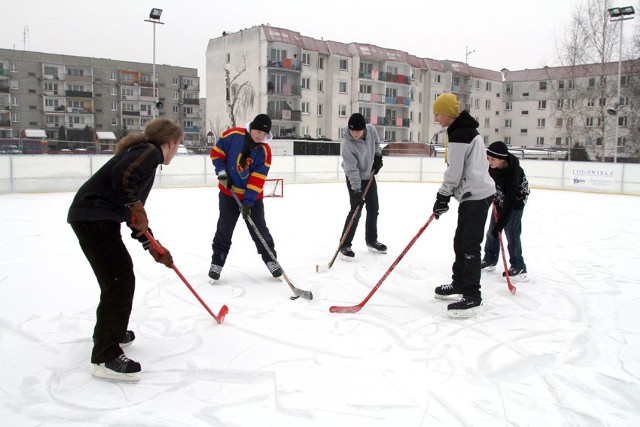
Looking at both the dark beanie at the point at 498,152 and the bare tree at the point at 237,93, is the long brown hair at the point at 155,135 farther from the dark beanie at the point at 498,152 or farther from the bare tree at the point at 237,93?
the bare tree at the point at 237,93

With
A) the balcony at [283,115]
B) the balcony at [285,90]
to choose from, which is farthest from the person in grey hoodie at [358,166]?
the balcony at [285,90]

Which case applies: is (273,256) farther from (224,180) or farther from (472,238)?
(472,238)

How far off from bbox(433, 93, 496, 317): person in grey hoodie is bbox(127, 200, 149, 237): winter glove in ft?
6.15

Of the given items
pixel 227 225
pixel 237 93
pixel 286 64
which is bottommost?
pixel 227 225

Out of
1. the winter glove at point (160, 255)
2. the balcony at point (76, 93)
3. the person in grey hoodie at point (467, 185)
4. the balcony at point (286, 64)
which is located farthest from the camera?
the balcony at point (76, 93)

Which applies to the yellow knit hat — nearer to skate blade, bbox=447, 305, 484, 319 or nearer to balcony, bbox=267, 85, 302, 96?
skate blade, bbox=447, 305, 484, 319

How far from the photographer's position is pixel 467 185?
3256 mm

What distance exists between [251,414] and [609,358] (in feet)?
6.37

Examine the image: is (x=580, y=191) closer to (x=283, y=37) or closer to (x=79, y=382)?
(x=79, y=382)

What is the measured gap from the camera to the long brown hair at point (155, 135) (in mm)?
2299

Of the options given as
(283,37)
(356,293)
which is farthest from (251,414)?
(283,37)

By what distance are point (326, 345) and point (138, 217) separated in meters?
1.22

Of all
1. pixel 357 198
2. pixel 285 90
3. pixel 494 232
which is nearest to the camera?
pixel 494 232

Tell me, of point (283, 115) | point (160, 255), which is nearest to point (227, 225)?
point (160, 255)
